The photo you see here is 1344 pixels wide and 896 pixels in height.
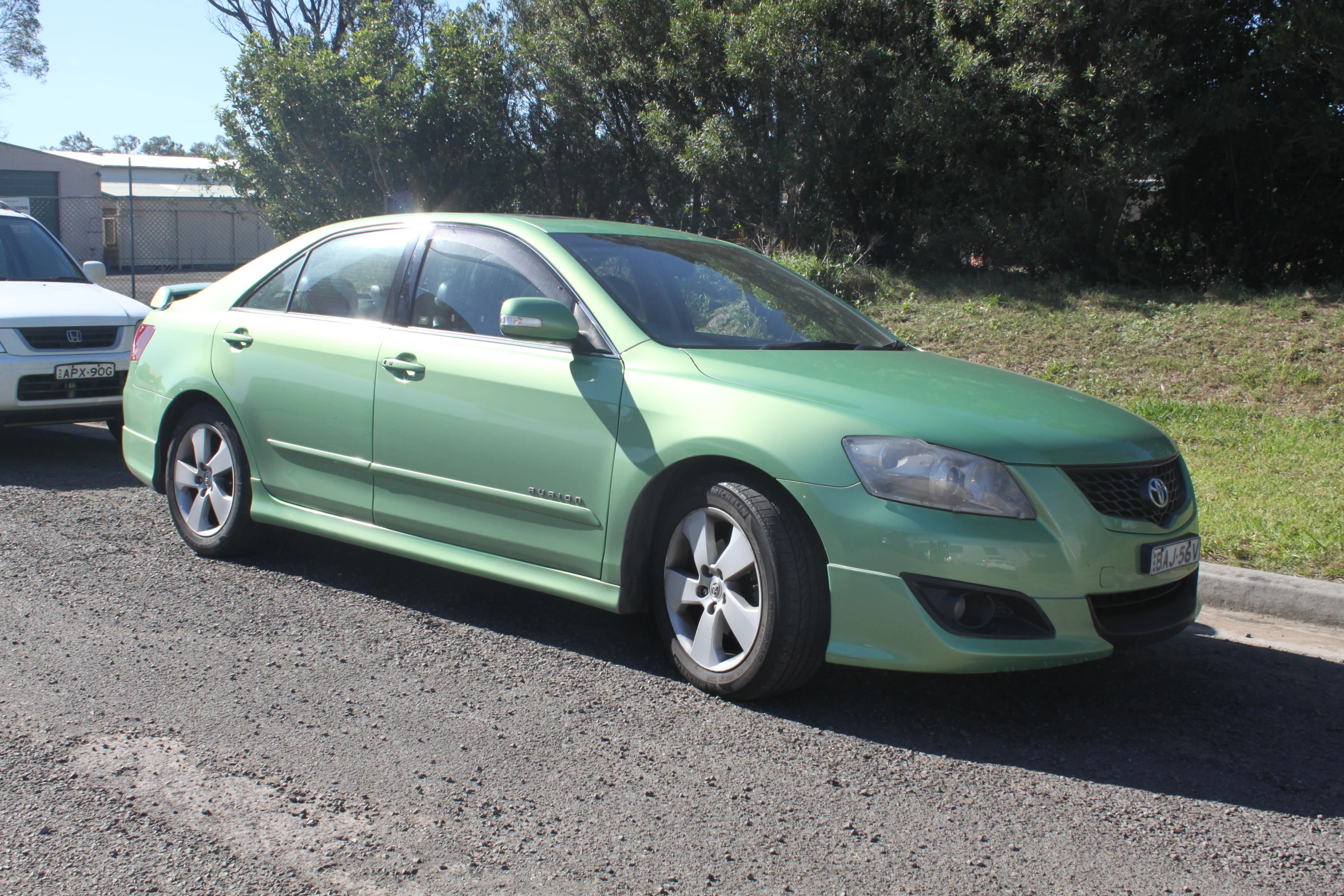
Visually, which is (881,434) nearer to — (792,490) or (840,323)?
(792,490)

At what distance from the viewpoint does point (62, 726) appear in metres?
3.56

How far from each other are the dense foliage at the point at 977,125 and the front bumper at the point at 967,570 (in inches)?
363

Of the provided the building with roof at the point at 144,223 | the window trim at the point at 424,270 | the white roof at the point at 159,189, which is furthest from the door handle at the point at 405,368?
the white roof at the point at 159,189

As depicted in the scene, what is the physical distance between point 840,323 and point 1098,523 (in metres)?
1.65

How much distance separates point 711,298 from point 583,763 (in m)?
2.04

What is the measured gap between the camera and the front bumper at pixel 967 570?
3482 mm

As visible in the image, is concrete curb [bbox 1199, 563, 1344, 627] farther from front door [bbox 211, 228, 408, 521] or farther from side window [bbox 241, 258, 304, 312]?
side window [bbox 241, 258, 304, 312]

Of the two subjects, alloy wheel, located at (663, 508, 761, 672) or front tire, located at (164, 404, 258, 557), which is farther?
front tire, located at (164, 404, 258, 557)

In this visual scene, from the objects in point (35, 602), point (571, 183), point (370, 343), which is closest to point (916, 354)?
point (370, 343)

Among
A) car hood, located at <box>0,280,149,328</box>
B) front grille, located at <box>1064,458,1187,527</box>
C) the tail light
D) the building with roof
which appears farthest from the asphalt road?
the building with roof

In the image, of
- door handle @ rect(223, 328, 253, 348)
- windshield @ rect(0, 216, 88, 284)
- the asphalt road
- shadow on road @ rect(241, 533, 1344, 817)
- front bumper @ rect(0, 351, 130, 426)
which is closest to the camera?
the asphalt road

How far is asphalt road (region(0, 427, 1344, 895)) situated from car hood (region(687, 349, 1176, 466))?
2.91ft

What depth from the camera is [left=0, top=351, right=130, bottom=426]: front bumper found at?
787 cm

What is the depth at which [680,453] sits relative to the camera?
3.90 meters
